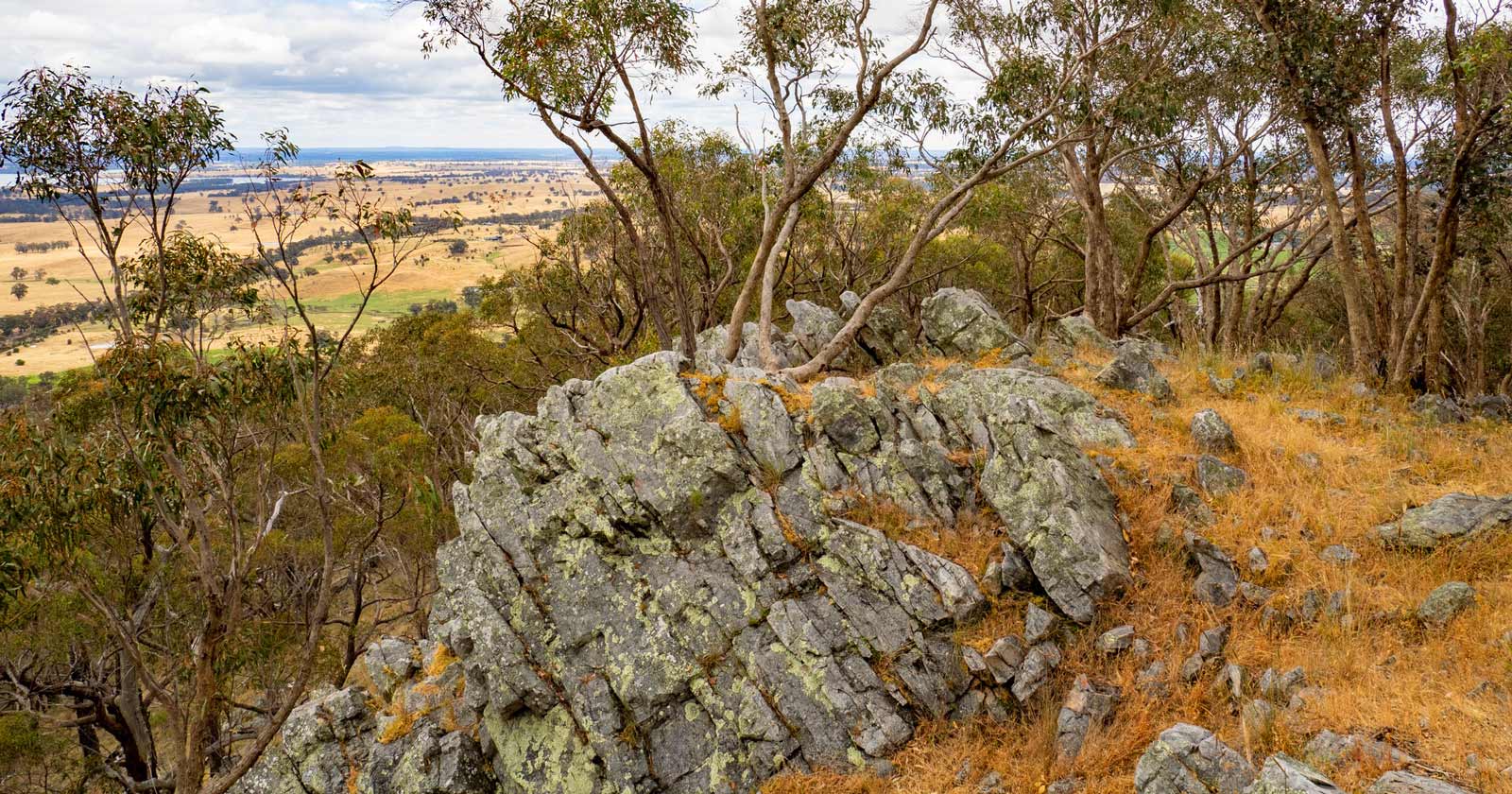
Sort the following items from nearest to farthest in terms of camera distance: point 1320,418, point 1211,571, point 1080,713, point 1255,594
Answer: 1. point 1080,713
2. point 1255,594
3. point 1211,571
4. point 1320,418

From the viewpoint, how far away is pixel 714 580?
9.04 metres

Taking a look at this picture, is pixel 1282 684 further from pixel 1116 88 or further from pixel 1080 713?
pixel 1116 88

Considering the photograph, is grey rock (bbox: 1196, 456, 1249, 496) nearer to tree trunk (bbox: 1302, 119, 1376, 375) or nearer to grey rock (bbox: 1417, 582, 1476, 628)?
grey rock (bbox: 1417, 582, 1476, 628)

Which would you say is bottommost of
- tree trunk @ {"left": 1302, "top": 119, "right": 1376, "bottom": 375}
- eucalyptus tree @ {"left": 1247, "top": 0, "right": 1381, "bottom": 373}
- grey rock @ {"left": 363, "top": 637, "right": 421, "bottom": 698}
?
grey rock @ {"left": 363, "top": 637, "right": 421, "bottom": 698}

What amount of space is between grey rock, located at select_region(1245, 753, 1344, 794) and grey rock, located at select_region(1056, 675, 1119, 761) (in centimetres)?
198

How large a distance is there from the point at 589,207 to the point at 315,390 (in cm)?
1313

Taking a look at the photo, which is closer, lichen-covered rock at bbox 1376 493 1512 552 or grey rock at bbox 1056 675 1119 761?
grey rock at bbox 1056 675 1119 761

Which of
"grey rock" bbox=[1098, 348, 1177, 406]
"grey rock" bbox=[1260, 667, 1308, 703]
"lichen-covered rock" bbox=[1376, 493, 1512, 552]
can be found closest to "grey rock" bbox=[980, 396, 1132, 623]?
"grey rock" bbox=[1260, 667, 1308, 703]

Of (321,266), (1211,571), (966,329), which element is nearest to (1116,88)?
(966,329)

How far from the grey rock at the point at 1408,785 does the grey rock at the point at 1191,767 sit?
2.45 feet

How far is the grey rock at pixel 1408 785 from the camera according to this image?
514 centimetres

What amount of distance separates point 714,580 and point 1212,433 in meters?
6.87

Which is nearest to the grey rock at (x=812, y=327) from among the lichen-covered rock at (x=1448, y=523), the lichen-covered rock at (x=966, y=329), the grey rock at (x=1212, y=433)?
the lichen-covered rock at (x=966, y=329)

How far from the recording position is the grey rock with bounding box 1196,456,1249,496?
31.3 feet
